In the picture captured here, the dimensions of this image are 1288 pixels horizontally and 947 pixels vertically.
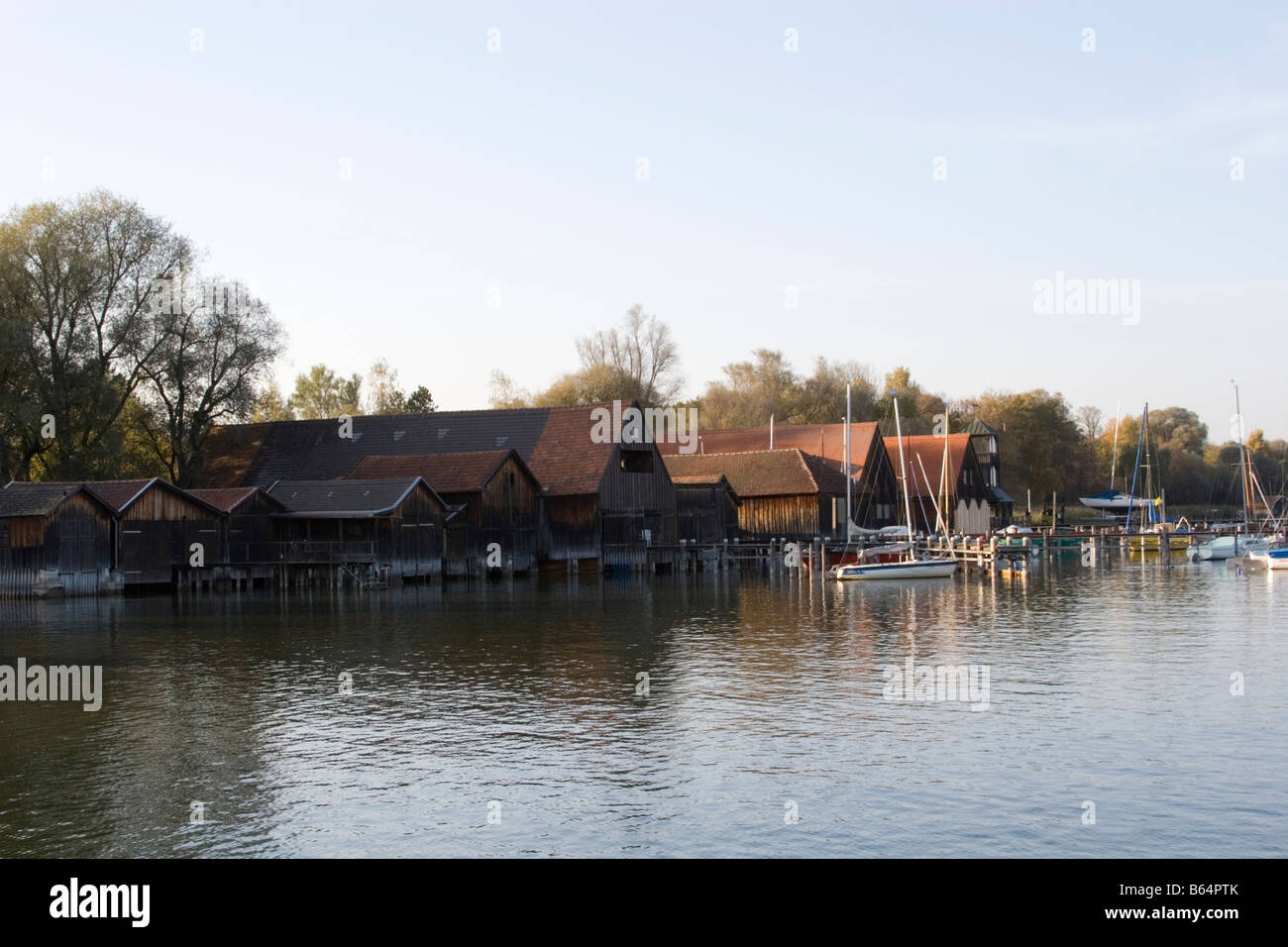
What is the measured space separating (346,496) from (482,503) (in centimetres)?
654

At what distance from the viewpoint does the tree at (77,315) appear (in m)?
59.3

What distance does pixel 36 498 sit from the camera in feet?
164

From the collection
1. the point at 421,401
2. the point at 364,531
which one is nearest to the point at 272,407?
the point at 421,401

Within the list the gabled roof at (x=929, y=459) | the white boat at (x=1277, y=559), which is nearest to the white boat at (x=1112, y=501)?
the gabled roof at (x=929, y=459)

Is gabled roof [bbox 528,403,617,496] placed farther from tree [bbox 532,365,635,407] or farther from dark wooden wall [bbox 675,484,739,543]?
tree [bbox 532,365,635,407]

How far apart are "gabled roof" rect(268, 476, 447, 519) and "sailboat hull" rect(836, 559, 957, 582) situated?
19.0m

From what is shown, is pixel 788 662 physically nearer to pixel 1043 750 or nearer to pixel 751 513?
pixel 1043 750

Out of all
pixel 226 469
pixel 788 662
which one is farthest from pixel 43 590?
pixel 788 662

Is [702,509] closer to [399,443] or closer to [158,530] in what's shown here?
[399,443]

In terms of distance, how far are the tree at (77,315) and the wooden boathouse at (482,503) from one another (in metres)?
13.1

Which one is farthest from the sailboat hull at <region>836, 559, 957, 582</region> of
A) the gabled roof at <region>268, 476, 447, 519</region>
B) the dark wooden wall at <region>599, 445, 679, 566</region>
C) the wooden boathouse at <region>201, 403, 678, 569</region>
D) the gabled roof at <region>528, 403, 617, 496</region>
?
the gabled roof at <region>268, 476, 447, 519</region>

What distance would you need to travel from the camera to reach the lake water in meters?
15.6

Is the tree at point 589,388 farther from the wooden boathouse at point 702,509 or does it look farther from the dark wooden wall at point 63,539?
the dark wooden wall at point 63,539
